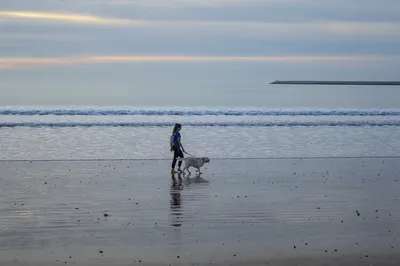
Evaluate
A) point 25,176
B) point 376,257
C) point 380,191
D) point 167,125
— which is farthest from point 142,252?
point 167,125

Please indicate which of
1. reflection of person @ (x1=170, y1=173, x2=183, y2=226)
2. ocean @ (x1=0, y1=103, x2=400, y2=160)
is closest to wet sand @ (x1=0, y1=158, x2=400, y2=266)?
reflection of person @ (x1=170, y1=173, x2=183, y2=226)

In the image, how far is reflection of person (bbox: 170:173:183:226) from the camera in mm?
15172

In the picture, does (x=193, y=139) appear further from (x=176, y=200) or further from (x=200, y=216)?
(x=200, y=216)

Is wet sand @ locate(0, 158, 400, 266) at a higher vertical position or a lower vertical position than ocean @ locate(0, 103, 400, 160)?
lower

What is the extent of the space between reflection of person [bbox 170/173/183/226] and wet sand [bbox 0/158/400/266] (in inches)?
1.0

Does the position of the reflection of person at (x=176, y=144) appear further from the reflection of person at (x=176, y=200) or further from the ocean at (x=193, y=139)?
the ocean at (x=193, y=139)

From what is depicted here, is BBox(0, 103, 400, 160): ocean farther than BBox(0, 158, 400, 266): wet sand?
Yes

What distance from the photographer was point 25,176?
22.8 meters

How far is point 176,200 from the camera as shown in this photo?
58.7 feet

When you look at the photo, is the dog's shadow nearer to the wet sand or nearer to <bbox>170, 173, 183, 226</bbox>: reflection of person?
the wet sand

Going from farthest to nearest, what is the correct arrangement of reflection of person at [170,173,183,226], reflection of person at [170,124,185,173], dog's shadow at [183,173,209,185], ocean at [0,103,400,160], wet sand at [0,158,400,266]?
1. ocean at [0,103,400,160]
2. reflection of person at [170,124,185,173]
3. dog's shadow at [183,173,209,185]
4. reflection of person at [170,173,183,226]
5. wet sand at [0,158,400,266]

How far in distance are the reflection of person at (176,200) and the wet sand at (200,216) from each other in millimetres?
25

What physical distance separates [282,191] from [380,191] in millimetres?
2444

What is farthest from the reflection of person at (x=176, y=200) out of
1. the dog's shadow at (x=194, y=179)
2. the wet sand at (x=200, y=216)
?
the dog's shadow at (x=194, y=179)
